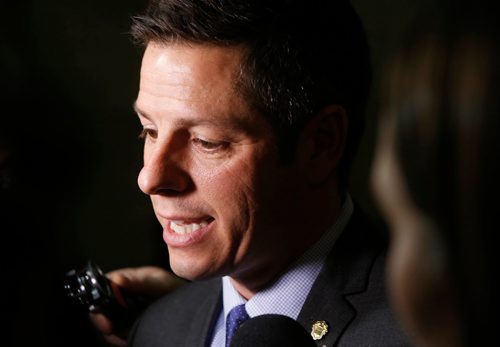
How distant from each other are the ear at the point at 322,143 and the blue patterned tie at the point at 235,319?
1.00 ft

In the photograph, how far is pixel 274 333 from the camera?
1.07m

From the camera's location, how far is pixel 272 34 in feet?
5.03

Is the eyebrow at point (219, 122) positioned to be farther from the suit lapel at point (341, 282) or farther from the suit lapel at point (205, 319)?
the suit lapel at point (205, 319)

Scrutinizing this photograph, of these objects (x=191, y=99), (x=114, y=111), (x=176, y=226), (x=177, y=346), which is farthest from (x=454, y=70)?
(x=114, y=111)

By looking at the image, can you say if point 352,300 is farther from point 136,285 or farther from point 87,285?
point 136,285

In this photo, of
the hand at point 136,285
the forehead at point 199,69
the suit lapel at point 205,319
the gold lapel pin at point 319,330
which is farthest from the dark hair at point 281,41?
the hand at point 136,285

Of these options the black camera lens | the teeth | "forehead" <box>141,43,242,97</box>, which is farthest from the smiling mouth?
the black camera lens

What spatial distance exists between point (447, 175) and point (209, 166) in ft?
2.93

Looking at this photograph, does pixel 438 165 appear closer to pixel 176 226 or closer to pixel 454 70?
pixel 454 70

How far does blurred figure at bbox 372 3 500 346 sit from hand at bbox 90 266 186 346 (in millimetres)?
1457

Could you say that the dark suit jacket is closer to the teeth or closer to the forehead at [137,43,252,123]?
the teeth

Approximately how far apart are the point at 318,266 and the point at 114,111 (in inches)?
57.2

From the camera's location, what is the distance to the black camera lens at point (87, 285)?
6.10ft

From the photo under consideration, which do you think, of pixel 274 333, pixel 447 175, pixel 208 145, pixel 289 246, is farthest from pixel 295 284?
pixel 447 175
